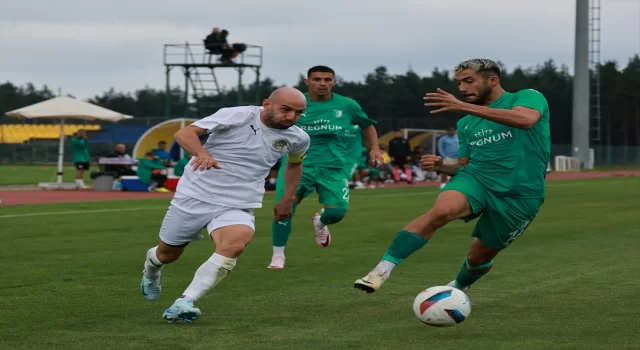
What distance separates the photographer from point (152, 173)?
3119 centimetres

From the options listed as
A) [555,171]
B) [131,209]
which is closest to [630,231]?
[131,209]

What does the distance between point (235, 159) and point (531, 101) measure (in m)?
2.15

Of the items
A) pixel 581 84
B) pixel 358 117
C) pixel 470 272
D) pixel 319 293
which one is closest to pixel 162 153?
pixel 358 117

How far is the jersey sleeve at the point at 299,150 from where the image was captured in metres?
8.33

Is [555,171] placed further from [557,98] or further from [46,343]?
[46,343]

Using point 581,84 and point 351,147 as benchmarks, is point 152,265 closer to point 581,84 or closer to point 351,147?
point 351,147

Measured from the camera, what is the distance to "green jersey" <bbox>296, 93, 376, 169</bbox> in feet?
40.4

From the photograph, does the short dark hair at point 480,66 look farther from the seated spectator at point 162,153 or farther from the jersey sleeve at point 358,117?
the seated spectator at point 162,153

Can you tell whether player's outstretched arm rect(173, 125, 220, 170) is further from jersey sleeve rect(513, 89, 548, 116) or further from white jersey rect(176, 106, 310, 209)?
jersey sleeve rect(513, 89, 548, 116)

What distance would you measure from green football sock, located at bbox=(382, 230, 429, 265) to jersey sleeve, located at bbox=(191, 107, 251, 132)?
1412mm

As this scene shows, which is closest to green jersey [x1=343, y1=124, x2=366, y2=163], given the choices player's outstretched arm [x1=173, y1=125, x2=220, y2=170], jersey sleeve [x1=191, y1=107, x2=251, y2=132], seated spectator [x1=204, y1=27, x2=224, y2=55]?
jersey sleeve [x1=191, y1=107, x2=251, y2=132]

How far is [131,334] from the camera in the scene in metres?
7.12

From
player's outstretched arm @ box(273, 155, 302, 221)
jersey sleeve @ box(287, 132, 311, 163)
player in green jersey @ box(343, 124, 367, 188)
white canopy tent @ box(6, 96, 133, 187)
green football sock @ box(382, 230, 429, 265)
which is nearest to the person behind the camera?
green football sock @ box(382, 230, 429, 265)

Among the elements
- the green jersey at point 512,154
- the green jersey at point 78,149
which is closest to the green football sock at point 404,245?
the green jersey at point 512,154
